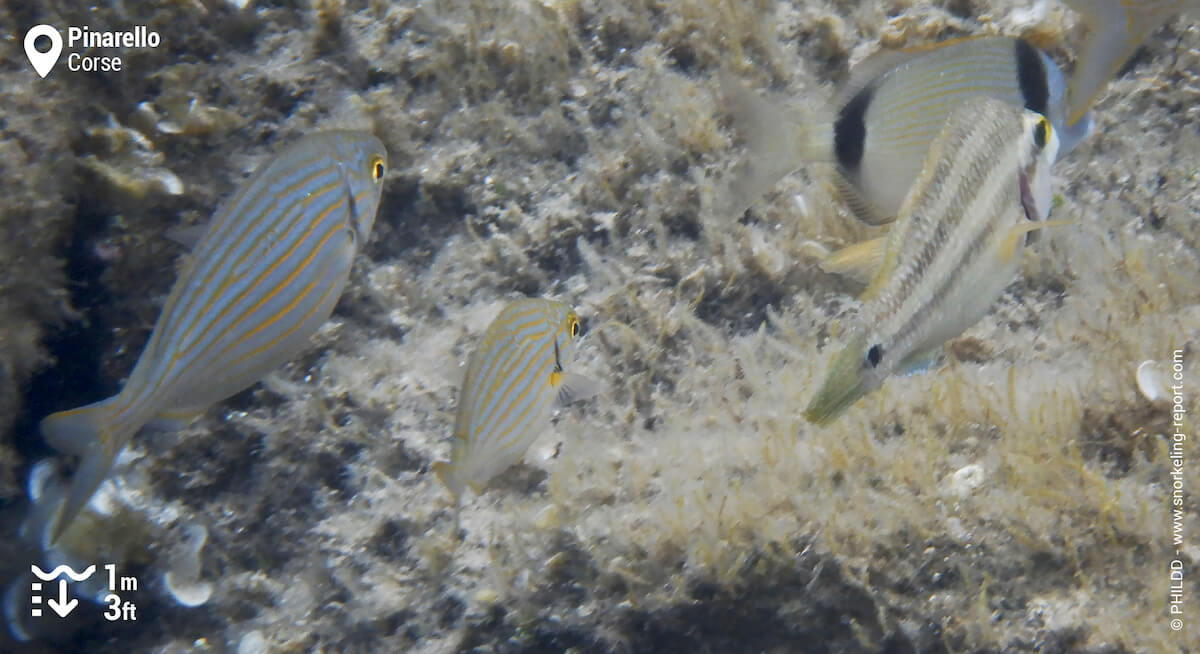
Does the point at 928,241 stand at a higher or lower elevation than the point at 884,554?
higher

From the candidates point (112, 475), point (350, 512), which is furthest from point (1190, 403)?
point (112, 475)

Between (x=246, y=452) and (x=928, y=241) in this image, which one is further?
(x=246, y=452)

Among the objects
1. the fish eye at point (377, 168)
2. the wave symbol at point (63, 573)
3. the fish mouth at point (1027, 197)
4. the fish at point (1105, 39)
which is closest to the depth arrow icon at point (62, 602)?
the wave symbol at point (63, 573)

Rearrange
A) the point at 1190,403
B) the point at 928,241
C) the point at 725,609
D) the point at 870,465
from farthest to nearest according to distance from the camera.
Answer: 1. the point at 725,609
2. the point at 870,465
3. the point at 1190,403
4. the point at 928,241

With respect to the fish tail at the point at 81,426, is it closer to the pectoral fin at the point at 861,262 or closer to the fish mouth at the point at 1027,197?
the pectoral fin at the point at 861,262

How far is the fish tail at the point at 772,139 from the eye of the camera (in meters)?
2.62

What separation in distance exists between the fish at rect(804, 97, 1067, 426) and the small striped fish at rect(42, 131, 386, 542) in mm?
1521

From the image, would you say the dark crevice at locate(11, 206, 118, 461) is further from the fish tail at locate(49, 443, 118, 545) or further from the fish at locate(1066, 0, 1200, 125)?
the fish at locate(1066, 0, 1200, 125)

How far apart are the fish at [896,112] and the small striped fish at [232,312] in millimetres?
1807

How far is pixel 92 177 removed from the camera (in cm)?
318

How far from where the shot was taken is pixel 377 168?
2.20 metres

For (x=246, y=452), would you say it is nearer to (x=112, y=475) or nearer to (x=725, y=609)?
(x=112, y=475)

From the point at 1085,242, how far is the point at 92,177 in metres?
4.81

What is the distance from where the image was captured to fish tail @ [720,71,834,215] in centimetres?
262
